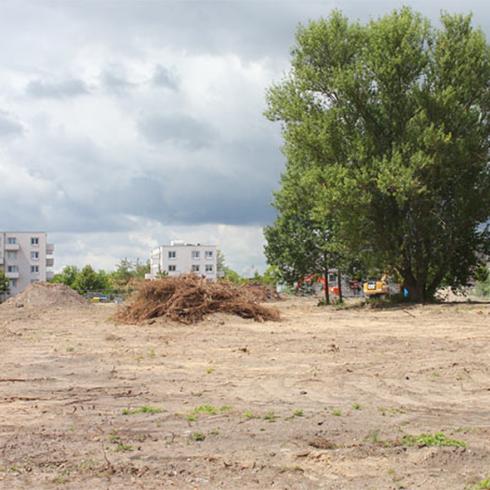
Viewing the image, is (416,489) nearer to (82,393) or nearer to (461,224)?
(82,393)

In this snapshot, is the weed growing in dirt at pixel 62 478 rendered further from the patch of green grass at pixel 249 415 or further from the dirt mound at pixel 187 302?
the dirt mound at pixel 187 302

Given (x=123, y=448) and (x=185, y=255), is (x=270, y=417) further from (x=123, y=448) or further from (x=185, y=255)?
(x=185, y=255)

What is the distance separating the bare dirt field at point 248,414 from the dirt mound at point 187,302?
788 centimetres

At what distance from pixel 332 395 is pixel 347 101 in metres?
26.5

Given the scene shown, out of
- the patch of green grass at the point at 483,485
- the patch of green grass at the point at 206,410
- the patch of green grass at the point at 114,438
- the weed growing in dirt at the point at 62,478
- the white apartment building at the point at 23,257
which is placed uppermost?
the white apartment building at the point at 23,257

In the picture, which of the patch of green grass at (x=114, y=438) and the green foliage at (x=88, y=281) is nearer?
the patch of green grass at (x=114, y=438)

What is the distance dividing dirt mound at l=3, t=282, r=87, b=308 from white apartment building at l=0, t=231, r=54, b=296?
106824 mm

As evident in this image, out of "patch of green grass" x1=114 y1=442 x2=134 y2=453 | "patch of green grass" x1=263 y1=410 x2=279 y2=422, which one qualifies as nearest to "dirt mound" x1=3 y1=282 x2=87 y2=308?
"patch of green grass" x1=263 y1=410 x2=279 y2=422

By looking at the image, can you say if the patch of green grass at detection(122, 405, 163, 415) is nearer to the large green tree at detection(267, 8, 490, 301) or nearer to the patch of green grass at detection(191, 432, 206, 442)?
the patch of green grass at detection(191, 432, 206, 442)

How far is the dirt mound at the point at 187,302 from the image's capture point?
2642 centimetres

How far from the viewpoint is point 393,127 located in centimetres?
3462

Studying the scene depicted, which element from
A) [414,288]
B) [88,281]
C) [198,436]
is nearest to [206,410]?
[198,436]

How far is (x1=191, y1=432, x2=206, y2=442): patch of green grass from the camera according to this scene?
23.8 ft

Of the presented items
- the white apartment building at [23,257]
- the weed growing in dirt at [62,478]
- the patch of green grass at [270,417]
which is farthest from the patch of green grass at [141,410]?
the white apartment building at [23,257]
